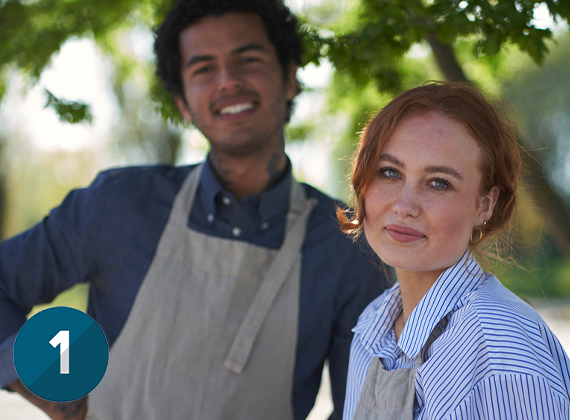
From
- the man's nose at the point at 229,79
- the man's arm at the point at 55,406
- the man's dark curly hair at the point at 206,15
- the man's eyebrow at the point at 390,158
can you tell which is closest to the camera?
the man's eyebrow at the point at 390,158

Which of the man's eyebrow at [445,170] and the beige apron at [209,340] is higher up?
the man's eyebrow at [445,170]

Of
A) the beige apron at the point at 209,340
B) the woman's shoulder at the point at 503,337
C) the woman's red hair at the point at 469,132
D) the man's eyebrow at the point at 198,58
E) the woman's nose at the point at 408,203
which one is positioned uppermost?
the man's eyebrow at the point at 198,58

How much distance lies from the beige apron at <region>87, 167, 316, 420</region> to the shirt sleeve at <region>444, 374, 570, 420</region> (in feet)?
3.47

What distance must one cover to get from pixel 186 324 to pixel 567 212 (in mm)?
1708

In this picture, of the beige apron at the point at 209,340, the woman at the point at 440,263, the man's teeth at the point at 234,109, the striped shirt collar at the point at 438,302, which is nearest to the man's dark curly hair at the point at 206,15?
the man's teeth at the point at 234,109

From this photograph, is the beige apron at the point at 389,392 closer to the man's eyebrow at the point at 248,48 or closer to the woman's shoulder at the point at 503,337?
the woman's shoulder at the point at 503,337

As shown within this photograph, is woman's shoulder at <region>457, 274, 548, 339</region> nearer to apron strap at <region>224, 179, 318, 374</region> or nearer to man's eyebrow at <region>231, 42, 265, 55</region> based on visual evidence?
apron strap at <region>224, 179, 318, 374</region>

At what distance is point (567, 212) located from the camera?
2344mm

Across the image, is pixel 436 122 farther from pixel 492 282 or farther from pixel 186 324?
pixel 186 324

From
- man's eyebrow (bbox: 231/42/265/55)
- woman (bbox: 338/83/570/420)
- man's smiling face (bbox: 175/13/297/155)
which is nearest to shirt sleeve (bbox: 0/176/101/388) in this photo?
man's smiling face (bbox: 175/13/297/155)

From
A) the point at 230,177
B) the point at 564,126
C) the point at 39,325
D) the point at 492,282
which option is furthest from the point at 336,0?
the point at 564,126

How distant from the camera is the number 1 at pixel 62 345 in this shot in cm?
89

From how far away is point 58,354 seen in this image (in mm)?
892

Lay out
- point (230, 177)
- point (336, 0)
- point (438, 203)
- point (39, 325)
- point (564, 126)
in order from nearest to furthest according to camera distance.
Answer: point (39, 325) < point (438, 203) < point (230, 177) < point (336, 0) < point (564, 126)
